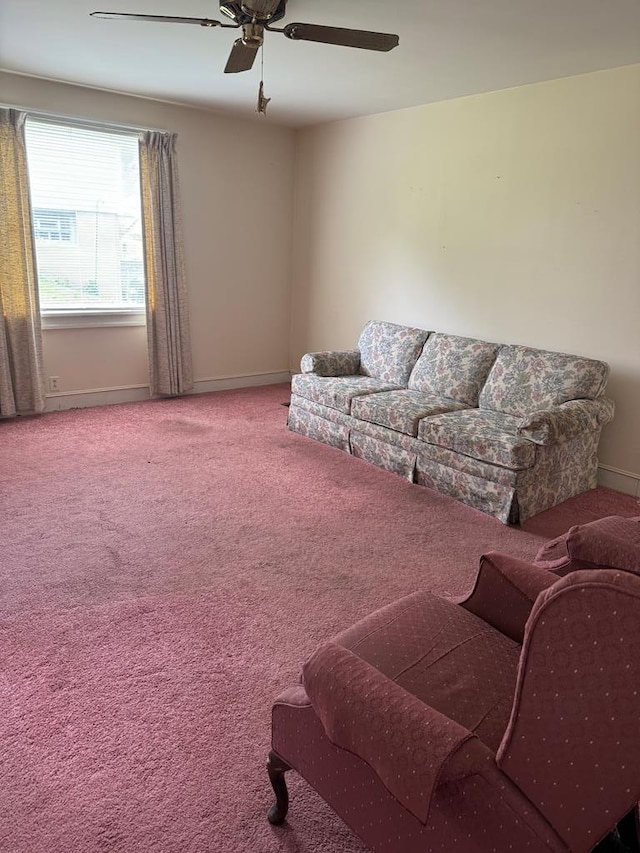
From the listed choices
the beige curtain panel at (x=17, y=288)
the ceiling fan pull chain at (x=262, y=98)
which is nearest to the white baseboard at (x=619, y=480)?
the ceiling fan pull chain at (x=262, y=98)

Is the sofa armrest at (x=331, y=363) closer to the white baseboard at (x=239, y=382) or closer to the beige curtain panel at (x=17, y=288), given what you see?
the white baseboard at (x=239, y=382)

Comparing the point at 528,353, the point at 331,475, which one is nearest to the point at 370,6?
the point at 528,353

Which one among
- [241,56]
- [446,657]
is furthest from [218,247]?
[446,657]

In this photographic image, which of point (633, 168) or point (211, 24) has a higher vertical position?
point (211, 24)

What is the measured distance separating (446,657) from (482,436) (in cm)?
212

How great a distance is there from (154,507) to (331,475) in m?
1.21

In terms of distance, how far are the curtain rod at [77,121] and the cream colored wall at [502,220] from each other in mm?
1744

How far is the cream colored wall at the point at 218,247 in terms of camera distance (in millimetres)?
5062

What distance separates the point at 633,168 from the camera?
359 cm

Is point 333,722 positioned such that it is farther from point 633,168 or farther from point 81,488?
point 633,168

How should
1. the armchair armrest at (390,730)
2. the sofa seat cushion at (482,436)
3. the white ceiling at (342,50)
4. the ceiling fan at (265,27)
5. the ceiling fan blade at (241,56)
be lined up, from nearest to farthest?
the armchair armrest at (390,730) < the ceiling fan at (265,27) < the ceiling fan blade at (241,56) < the white ceiling at (342,50) < the sofa seat cushion at (482,436)

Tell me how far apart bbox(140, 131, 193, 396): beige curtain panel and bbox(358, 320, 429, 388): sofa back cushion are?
1746 millimetres

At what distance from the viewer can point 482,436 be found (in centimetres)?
347

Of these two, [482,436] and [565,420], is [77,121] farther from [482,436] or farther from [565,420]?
[565,420]
